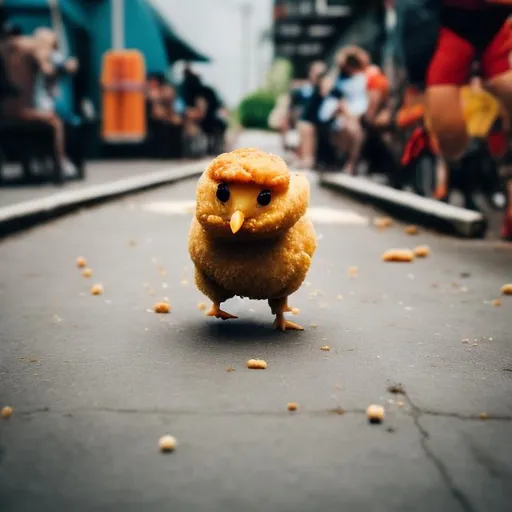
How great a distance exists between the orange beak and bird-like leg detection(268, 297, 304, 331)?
0.60 meters

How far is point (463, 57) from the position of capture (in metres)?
6.74

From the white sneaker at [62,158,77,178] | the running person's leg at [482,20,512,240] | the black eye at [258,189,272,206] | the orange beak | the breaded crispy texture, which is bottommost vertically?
the white sneaker at [62,158,77,178]

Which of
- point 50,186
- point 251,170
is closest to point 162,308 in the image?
point 251,170

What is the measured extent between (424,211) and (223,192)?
5015 millimetres

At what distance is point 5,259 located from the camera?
6348mm

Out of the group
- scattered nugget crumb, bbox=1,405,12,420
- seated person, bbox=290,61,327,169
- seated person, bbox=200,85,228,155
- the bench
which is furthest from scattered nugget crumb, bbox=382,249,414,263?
seated person, bbox=200,85,228,155

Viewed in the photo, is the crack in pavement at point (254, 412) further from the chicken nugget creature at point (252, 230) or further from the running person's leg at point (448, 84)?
the running person's leg at point (448, 84)

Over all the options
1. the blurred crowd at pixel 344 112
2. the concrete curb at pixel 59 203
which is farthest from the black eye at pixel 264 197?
the blurred crowd at pixel 344 112

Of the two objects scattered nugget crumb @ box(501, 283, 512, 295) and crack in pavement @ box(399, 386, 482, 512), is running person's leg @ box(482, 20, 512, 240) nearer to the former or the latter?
scattered nugget crumb @ box(501, 283, 512, 295)

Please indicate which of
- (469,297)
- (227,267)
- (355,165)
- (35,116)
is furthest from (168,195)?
(227,267)

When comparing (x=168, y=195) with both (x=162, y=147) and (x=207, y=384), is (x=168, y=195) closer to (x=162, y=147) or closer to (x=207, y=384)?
(x=207, y=384)

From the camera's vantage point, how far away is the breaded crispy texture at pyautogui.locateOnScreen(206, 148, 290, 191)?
3586 mm

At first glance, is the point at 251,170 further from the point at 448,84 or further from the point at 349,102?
the point at 349,102

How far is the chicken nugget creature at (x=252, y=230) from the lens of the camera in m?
3.61
